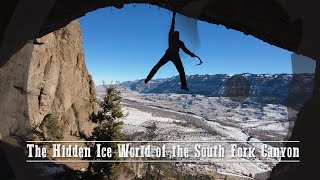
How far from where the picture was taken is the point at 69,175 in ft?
79.8

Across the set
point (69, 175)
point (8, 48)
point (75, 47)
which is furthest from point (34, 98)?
point (8, 48)

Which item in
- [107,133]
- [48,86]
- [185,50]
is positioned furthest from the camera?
[48,86]

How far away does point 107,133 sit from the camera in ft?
78.0

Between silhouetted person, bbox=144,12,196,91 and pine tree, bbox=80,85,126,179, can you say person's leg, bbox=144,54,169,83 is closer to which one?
silhouetted person, bbox=144,12,196,91

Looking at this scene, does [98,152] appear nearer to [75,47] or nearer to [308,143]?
[308,143]

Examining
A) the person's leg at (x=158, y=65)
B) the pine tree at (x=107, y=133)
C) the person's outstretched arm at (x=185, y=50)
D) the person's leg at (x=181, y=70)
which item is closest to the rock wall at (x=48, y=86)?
the pine tree at (x=107, y=133)

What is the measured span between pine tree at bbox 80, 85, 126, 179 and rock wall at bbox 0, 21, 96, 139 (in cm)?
1433

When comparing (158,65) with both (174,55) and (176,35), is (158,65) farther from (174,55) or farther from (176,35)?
(176,35)

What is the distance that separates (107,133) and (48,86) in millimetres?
28487

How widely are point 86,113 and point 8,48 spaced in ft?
153

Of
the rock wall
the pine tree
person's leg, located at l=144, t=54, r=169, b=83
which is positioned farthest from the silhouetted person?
the rock wall

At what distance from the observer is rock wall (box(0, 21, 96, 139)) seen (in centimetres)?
3609

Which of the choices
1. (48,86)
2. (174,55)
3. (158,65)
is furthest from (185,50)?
(48,86)

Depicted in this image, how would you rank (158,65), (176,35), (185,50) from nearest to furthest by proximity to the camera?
(176,35), (185,50), (158,65)
